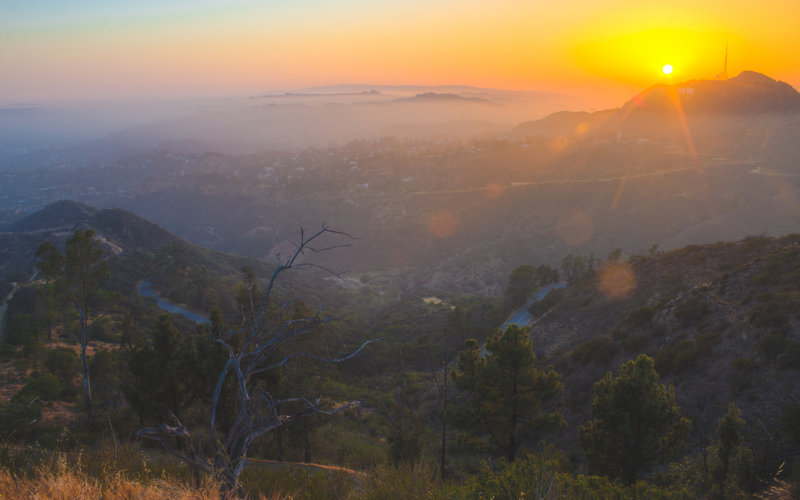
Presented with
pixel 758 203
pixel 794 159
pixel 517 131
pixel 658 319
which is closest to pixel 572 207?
pixel 758 203

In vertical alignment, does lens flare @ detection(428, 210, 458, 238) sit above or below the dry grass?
below

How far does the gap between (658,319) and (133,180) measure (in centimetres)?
17293

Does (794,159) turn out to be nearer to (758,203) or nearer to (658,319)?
(758,203)

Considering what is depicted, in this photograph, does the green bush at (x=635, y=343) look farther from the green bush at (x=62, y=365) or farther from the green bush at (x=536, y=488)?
the green bush at (x=62, y=365)

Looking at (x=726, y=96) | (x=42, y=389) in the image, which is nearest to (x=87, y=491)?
(x=42, y=389)

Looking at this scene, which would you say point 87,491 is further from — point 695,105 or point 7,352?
point 695,105

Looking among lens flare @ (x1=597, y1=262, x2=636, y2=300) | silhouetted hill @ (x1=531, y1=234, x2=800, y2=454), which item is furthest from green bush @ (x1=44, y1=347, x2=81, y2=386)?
lens flare @ (x1=597, y1=262, x2=636, y2=300)

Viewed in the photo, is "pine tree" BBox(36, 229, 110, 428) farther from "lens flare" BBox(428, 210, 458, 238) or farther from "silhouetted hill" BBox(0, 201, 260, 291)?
"lens flare" BBox(428, 210, 458, 238)

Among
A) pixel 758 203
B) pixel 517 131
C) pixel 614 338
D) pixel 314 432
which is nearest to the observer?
pixel 314 432

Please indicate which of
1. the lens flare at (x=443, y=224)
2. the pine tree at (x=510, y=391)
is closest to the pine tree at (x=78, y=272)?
the pine tree at (x=510, y=391)

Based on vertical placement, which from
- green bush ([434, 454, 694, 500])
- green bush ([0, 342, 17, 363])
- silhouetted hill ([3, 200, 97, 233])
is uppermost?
green bush ([434, 454, 694, 500])

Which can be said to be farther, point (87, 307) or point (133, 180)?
point (133, 180)

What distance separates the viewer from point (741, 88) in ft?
406

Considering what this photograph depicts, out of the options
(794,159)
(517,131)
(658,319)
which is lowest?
(658,319)
